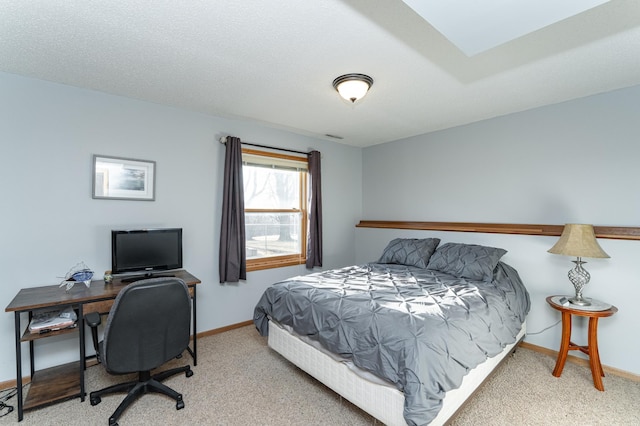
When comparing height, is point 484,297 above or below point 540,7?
below

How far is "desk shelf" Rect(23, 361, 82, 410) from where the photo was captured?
211 cm

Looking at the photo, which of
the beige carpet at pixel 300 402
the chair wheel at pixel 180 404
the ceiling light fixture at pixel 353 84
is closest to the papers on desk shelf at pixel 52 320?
the beige carpet at pixel 300 402

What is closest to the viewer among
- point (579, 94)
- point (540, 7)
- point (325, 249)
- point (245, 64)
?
point (540, 7)

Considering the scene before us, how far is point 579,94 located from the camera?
9.11ft

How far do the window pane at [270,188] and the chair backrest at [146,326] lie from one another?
1835 millimetres

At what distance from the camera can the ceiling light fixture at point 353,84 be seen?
2.35m

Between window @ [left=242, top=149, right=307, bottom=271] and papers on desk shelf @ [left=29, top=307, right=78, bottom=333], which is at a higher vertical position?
window @ [left=242, top=149, right=307, bottom=271]

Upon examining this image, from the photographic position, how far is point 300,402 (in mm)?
2182

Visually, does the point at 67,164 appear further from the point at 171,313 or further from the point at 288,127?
the point at 288,127

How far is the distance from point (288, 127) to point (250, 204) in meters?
1.13

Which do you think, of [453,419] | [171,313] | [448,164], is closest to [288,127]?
[448,164]

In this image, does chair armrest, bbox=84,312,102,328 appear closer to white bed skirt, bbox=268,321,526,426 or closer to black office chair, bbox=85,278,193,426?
black office chair, bbox=85,278,193,426

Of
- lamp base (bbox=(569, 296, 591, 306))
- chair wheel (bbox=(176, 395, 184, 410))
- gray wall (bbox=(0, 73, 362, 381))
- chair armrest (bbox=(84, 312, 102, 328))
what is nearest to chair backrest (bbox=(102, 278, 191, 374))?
chair armrest (bbox=(84, 312, 102, 328))

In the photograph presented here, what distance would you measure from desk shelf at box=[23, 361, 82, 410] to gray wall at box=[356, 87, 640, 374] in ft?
12.5
